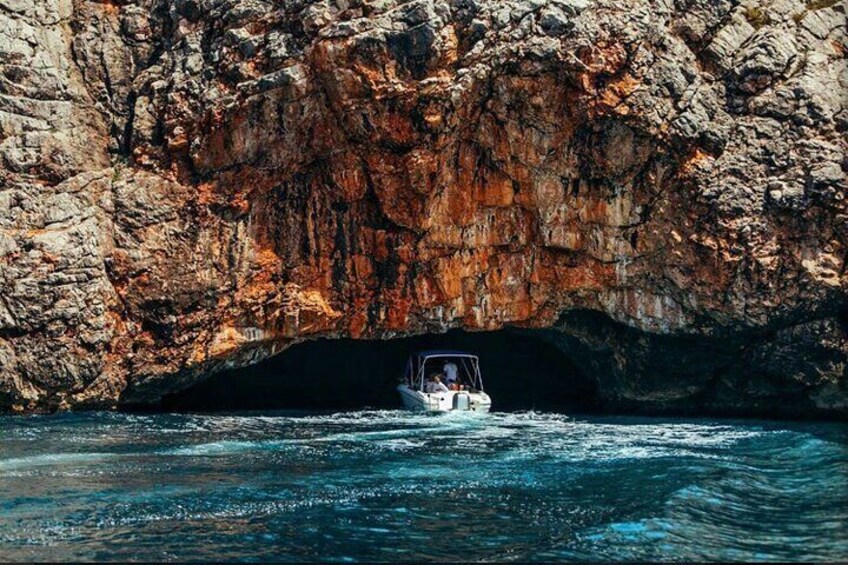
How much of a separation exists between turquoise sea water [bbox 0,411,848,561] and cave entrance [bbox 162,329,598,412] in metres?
8.21

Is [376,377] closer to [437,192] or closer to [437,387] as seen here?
[437,387]

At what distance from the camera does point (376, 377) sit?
142 ft

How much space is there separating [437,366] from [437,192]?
11.1m

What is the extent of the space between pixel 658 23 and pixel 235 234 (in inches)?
662

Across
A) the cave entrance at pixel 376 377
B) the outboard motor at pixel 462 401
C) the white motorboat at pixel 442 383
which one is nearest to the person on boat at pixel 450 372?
the white motorboat at pixel 442 383

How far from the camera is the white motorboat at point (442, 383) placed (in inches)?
1394

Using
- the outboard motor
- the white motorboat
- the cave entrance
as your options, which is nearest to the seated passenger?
the white motorboat

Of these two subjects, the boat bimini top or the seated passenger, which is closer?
the seated passenger

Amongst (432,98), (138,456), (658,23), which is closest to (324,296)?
(432,98)

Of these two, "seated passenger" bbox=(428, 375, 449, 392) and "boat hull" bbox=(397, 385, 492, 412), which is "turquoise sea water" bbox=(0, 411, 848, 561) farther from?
"seated passenger" bbox=(428, 375, 449, 392)

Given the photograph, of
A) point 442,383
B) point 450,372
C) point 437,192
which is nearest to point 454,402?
point 442,383

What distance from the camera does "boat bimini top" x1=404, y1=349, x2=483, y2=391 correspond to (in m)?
38.5

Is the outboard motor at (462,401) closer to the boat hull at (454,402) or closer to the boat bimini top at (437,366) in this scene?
the boat hull at (454,402)

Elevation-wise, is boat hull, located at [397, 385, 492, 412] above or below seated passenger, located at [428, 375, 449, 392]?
below
